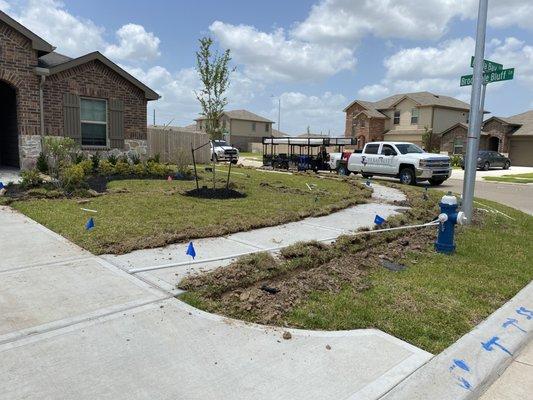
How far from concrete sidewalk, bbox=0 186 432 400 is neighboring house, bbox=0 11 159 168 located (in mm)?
11778

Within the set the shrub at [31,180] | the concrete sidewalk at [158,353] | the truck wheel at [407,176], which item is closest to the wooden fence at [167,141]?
the truck wheel at [407,176]

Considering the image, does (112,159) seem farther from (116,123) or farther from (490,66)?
(490,66)

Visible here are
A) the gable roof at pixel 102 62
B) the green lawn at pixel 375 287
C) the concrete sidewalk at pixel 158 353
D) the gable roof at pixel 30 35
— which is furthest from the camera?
the gable roof at pixel 102 62

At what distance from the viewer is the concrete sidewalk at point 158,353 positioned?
2.89 metres

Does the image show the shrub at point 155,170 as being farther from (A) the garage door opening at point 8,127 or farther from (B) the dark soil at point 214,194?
(B) the dark soil at point 214,194

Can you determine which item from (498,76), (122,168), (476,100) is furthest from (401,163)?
(122,168)

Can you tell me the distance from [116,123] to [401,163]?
1178cm

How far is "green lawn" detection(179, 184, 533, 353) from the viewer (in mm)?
4023

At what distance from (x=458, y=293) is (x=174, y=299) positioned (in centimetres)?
304

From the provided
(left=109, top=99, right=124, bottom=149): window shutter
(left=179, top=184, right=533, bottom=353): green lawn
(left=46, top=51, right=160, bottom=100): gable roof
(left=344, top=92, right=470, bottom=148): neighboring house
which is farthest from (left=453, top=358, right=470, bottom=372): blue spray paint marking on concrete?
(left=344, top=92, right=470, bottom=148): neighboring house

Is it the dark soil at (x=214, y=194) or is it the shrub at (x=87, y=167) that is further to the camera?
the shrub at (x=87, y=167)

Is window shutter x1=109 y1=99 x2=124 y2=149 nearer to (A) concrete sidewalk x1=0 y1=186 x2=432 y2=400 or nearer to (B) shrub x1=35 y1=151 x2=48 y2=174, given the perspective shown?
(B) shrub x1=35 y1=151 x2=48 y2=174

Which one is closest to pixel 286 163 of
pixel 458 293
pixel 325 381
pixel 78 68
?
pixel 78 68

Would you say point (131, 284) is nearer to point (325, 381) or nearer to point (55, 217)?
point (325, 381)
